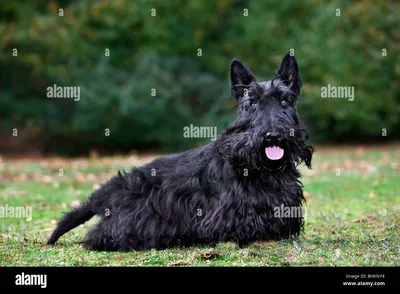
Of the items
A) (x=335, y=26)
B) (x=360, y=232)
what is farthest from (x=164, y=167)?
(x=335, y=26)

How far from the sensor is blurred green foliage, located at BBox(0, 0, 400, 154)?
23.4m

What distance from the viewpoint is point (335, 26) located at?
24125 millimetres

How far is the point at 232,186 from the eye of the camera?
688 cm

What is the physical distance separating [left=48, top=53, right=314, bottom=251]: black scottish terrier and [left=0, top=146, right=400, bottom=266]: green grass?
0.21 metres
